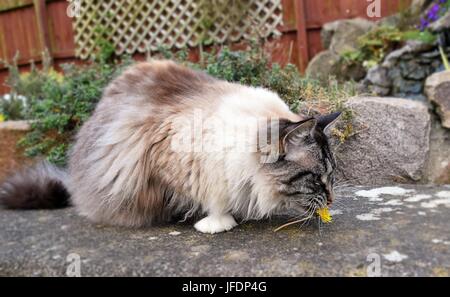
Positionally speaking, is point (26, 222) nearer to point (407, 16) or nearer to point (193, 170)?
point (193, 170)

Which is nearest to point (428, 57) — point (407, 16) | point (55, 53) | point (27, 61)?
point (407, 16)

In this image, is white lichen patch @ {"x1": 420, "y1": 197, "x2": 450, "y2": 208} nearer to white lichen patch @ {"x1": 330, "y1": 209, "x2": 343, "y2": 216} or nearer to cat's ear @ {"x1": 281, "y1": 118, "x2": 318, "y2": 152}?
white lichen patch @ {"x1": 330, "y1": 209, "x2": 343, "y2": 216}

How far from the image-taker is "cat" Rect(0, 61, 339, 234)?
185 centimetres

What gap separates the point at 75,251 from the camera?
1936 millimetres

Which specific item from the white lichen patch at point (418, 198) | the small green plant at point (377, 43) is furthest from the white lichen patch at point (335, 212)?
the small green plant at point (377, 43)

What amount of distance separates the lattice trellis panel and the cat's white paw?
4.30 metres

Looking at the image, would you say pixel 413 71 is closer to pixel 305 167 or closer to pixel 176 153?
pixel 305 167

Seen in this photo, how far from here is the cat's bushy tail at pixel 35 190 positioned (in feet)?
8.95

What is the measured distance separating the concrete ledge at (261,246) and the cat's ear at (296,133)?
43cm

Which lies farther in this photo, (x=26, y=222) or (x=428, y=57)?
(x=428, y=57)

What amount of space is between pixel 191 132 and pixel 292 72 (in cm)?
184

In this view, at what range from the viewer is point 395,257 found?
1672 mm

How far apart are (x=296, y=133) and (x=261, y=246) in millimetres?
503

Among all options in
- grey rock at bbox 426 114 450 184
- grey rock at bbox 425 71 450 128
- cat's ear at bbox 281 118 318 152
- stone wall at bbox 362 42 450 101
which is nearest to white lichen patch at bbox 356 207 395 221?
cat's ear at bbox 281 118 318 152
